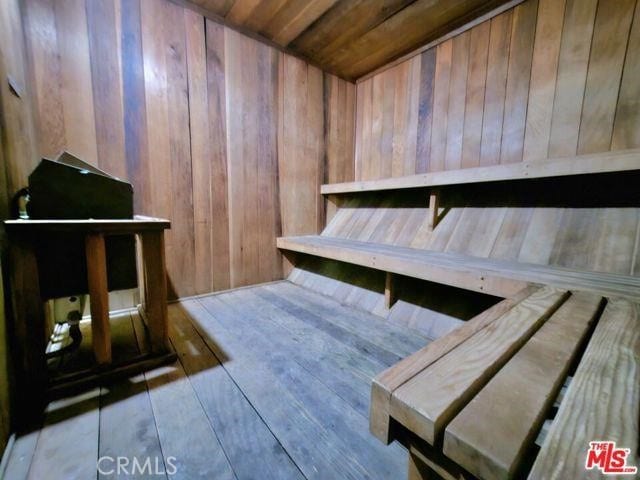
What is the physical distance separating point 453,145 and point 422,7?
35.2 inches

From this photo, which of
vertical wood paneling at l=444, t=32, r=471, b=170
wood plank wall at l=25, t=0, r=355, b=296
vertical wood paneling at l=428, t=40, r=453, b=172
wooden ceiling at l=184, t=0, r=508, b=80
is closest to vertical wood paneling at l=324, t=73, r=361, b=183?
wood plank wall at l=25, t=0, r=355, b=296

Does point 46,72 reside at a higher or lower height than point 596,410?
higher

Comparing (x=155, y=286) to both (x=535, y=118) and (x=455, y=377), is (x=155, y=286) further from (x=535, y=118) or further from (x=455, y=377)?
(x=535, y=118)

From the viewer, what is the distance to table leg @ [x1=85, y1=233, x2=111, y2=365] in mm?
1005

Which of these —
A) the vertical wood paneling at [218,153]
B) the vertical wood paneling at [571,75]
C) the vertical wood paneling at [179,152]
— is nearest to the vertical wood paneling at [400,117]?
the vertical wood paneling at [571,75]

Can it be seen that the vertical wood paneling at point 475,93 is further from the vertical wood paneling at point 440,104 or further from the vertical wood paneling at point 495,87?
the vertical wood paneling at point 440,104

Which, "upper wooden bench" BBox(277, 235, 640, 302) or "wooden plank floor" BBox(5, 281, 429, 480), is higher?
"upper wooden bench" BBox(277, 235, 640, 302)

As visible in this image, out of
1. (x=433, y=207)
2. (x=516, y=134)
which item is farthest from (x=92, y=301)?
(x=516, y=134)

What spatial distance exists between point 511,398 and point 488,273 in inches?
31.6

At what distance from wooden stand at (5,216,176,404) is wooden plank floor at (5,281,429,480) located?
8 centimetres

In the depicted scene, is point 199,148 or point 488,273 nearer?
point 488,273

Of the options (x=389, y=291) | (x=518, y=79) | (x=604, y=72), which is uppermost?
(x=518, y=79)

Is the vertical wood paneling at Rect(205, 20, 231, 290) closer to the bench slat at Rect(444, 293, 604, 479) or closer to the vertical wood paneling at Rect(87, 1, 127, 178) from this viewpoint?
the vertical wood paneling at Rect(87, 1, 127, 178)

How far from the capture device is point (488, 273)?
3.61ft
